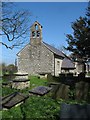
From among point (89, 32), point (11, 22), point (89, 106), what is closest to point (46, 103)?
point (89, 106)

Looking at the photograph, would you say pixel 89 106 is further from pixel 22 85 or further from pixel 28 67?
pixel 28 67

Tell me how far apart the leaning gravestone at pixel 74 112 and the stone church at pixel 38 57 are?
29546 mm

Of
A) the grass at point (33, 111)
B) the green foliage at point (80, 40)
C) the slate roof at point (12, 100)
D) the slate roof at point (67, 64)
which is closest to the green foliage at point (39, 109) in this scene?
the grass at point (33, 111)

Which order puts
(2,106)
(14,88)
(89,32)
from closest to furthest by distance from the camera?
(2,106)
(14,88)
(89,32)

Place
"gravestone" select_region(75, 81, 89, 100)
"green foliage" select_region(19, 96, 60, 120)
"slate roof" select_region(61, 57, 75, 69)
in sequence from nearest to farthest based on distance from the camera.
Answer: "green foliage" select_region(19, 96, 60, 120)
"gravestone" select_region(75, 81, 89, 100)
"slate roof" select_region(61, 57, 75, 69)

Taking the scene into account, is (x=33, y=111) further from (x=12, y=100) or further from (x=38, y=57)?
(x=38, y=57)

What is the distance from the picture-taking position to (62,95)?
1161 cm

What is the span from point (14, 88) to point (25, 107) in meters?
5.93

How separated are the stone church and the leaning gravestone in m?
29.5

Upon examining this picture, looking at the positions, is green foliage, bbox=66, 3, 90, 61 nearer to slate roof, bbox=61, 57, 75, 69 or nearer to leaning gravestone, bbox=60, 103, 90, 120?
slate roof, bbox=61, 57, 75, 69

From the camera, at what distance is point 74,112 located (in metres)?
5.39

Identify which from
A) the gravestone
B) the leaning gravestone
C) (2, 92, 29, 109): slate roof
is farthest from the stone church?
the leaning gravestone

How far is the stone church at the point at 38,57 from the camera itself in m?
35.8

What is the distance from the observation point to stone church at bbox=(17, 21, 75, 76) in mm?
35812
